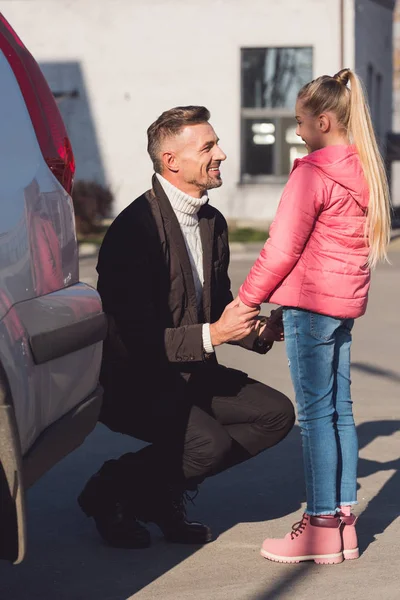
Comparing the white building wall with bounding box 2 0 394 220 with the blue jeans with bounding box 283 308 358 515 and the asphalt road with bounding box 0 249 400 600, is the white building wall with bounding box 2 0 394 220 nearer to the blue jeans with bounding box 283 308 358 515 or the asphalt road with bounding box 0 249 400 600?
the asphalt road with bounding box 0 249 400 600

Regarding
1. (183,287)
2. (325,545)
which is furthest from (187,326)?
(325,545)

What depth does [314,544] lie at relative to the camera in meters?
4.73

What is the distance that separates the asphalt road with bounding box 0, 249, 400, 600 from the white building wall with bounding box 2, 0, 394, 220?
60.0 ft

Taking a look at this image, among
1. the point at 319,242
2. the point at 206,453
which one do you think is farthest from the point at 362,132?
the point at 206,453

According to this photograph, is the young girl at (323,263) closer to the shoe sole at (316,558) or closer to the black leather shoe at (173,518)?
the shoe sole at (316,558)

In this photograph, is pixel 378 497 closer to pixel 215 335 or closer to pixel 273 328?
pixel 273 328

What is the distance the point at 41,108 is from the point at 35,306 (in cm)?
70

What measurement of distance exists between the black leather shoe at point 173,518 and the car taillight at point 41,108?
138 cm

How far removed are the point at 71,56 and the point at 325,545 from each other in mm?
21795

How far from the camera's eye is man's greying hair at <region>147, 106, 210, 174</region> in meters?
5.09

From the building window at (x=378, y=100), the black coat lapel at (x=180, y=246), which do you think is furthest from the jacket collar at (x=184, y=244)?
the building window at (x=378, y=100)

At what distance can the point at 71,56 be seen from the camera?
2559cm

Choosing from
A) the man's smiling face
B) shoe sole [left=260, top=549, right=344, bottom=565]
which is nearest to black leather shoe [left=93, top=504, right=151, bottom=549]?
shoe sole [left=260, top=549, right=344, bottom=565]

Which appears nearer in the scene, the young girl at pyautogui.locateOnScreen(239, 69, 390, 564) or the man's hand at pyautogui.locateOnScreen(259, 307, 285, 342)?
the young girl at pyautogui.locateOnScreen(239, 69, 390, 564)
